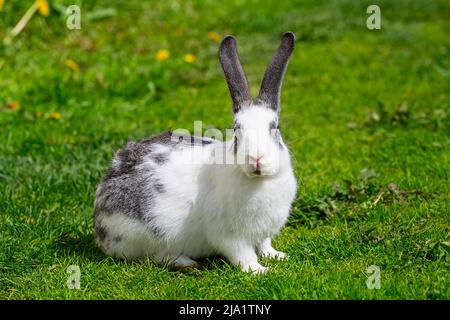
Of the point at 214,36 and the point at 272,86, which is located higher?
the point at 214,36

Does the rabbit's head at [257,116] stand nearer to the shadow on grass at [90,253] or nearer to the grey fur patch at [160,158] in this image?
the grey fur patch at [160,158]

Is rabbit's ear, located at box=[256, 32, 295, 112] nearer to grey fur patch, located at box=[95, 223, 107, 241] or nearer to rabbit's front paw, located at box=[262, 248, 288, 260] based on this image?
rabbit's front paw, located at box=[262, 248, 288, 260]

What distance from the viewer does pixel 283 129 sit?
7.58m

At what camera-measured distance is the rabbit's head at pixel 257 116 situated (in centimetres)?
444

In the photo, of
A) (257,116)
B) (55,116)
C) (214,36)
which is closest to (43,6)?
(214,36)

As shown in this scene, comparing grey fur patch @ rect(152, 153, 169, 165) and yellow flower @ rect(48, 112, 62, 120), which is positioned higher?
yellow flower @ rect(48, 112, 62, 120)

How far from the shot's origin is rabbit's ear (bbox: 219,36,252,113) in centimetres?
470

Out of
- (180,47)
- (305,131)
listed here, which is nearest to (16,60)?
(180,47)

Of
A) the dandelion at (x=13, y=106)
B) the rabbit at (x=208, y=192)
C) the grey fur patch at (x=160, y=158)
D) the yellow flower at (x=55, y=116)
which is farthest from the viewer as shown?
the dandelion at (x=13, y=106)

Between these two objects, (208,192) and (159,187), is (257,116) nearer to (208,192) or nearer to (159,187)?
(208,192)

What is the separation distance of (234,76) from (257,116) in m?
0.33

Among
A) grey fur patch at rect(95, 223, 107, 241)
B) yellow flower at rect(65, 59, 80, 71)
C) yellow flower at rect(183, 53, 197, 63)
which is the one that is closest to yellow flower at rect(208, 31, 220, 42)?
yellow flower at rect(183, 53, 197, 63)

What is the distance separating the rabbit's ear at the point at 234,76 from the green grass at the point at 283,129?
1008mm

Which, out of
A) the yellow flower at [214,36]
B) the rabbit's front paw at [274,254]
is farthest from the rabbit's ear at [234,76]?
the yellow flower at [214,36]
